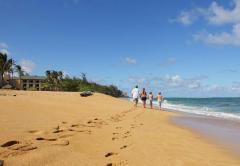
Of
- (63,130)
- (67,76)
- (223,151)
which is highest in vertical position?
(67,76)

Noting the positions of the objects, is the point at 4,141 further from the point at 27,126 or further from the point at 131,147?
the point at 131,147

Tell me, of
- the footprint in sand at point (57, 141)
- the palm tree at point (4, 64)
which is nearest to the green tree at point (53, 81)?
the palm tree at point (4, 64)

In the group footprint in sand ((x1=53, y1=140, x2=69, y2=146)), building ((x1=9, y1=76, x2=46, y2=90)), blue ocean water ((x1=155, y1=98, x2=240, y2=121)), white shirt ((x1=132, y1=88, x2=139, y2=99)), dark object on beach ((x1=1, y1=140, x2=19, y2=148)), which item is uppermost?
building ((x1=9, y1=76, x2=46, y2=90))

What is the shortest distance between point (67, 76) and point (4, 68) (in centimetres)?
1980

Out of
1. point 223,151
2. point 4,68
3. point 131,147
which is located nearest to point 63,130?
point 131,147

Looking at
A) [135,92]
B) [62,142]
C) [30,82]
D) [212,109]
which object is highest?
[30,82]

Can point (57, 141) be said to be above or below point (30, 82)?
below

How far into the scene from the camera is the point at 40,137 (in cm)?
622

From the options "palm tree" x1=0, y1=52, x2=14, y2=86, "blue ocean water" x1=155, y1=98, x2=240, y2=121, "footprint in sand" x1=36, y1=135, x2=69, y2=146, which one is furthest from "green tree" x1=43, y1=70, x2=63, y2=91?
"footprint in sand" x1=36, y1=135, x2=69, y2=146

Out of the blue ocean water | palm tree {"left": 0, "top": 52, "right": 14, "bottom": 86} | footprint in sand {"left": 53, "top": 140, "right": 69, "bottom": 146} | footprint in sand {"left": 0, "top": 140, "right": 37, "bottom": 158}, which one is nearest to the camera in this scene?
footprint in sand {"left": 0, "top": 140, "right": 37, "bottom": 158}

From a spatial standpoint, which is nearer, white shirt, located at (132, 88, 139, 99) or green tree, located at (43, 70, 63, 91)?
white shirt, located at (132, 88, 139, 99)

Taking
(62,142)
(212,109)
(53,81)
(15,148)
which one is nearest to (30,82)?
(53,81)

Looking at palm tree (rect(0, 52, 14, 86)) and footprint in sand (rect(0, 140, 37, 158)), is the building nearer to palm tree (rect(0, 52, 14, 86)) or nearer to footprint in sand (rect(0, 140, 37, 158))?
palm tree (rect(0, 52, 14, 86))

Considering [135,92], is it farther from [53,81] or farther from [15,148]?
[53,81]
